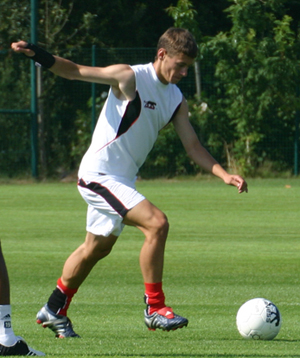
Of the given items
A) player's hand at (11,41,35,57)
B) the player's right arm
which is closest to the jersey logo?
the player's right arm

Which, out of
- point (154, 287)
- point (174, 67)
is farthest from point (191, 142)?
point (154, 287)

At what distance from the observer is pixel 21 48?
528 cm

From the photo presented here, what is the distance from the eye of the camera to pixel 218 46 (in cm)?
2205

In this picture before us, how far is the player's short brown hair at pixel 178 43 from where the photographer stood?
18.6ft

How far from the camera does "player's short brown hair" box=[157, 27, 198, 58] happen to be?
5.68m

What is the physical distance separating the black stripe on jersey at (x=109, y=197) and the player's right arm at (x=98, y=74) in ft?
2.19

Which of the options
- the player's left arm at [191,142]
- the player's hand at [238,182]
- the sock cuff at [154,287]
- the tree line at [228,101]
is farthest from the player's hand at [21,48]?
the tree line at [228,101]

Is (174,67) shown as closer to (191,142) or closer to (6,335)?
(191,142)

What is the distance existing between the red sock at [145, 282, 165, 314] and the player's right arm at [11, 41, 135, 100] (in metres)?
1.34

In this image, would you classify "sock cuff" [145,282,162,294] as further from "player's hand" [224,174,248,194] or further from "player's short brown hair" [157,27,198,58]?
"player's short brown hair" [157,27,198,58]

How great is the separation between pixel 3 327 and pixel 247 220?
10083mm

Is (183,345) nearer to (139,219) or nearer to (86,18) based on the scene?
(139,219)

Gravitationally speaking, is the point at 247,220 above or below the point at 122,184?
below

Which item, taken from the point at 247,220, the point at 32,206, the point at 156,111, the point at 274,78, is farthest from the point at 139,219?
the point at 274,78
